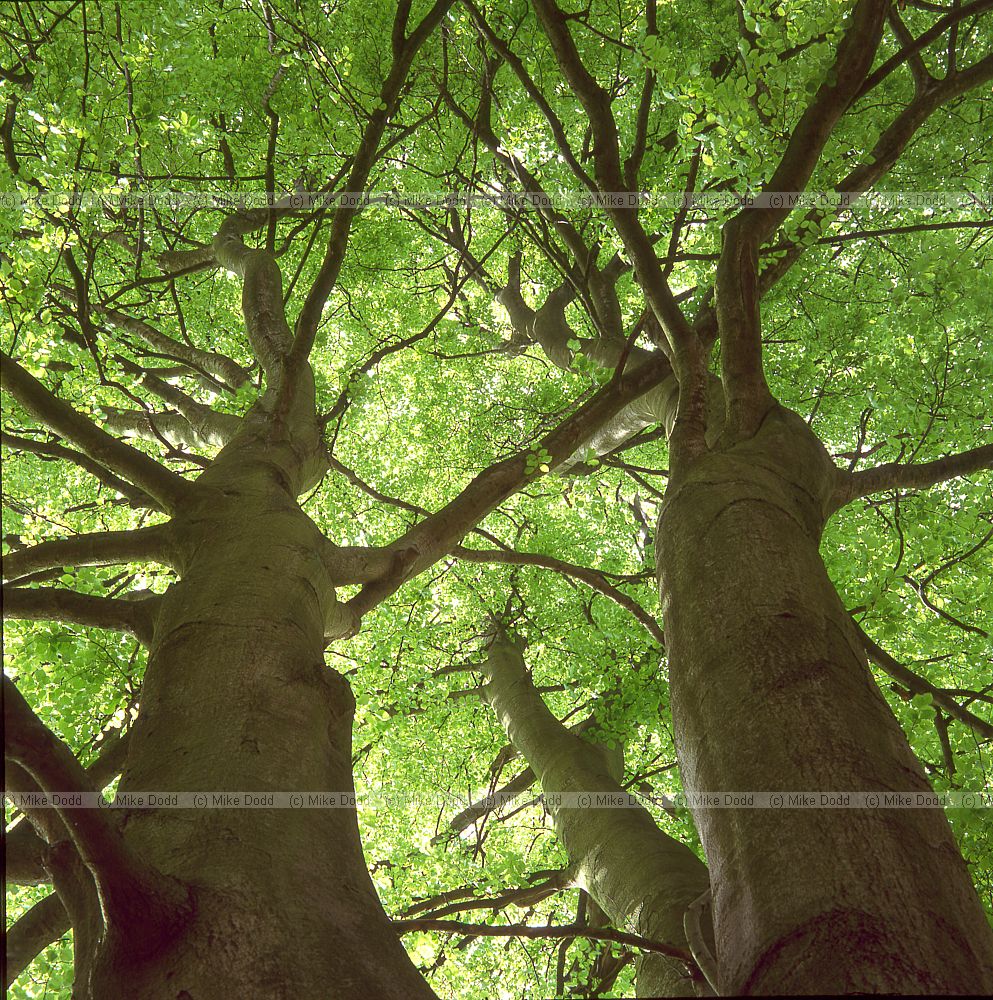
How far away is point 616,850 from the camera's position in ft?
12.9

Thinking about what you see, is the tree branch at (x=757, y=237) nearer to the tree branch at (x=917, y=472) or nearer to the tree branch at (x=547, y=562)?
the tree branch at (x=917, y=472)

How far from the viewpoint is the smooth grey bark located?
3008mm

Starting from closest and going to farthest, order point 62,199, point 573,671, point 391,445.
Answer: point 62,199, point 573,671, point 391,445

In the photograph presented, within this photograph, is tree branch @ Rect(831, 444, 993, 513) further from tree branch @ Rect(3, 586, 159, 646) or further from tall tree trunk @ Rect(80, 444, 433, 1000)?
tree branch @ Rect(3, 586, 159, 646)

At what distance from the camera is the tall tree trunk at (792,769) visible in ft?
4.65

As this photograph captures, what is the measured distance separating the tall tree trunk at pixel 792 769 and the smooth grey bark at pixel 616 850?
42.3 inches

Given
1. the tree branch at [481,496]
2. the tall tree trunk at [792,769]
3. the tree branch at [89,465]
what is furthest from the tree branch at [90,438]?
the tall tree trunk at [792,769]

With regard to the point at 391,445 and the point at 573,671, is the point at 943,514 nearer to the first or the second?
the point at 573,671

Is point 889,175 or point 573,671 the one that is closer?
point 889,175

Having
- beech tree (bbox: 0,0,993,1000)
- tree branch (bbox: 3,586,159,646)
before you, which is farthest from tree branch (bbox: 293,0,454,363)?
tree branch (bbox: 3,586,159,646)

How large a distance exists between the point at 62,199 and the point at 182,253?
3.12 metres

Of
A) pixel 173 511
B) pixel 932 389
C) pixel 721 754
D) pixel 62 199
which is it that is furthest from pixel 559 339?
pixel 721 754

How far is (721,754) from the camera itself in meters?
1.90

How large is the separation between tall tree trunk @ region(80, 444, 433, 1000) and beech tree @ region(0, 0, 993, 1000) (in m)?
0.01
